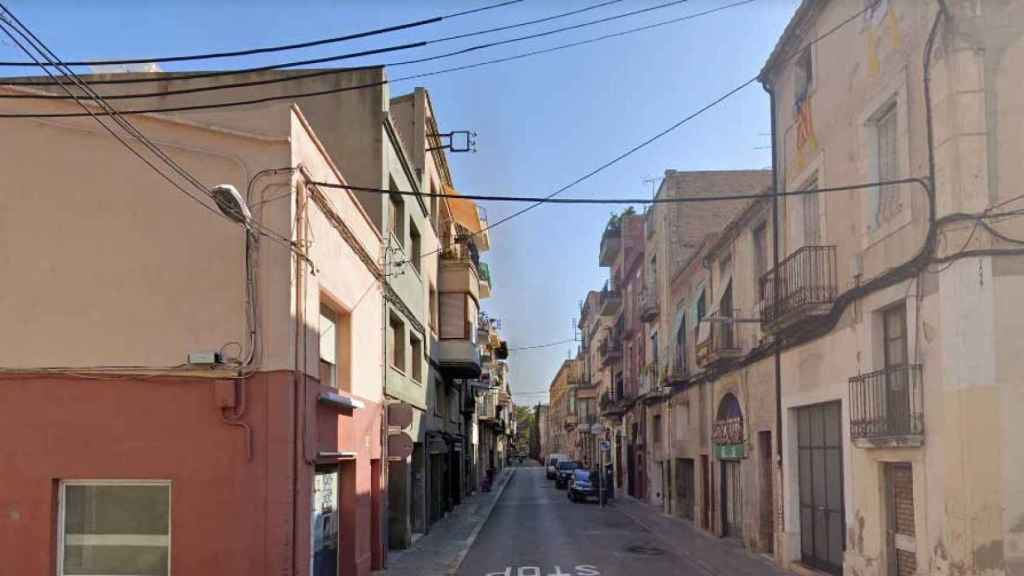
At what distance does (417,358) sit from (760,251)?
892cm

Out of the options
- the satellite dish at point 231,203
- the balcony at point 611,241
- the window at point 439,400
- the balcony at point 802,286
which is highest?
the balcony at point 611,241

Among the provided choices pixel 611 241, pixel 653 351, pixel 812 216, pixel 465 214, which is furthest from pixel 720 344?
pixel 611 241

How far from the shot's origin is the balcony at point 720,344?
2064 centimetres

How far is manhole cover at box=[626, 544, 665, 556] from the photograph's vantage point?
20.0 m

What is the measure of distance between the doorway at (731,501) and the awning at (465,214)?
1117 centimetres

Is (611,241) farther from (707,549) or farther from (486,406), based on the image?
(707,549)

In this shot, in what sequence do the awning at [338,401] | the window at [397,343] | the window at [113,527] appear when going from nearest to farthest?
the window at [113,527]
the awning at [338,401]
the window at [397,343]

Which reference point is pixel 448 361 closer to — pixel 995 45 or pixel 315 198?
pixel 315 198

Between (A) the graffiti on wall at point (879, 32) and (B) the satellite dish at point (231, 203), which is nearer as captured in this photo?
(B) the satellite dish at point (231, 203)

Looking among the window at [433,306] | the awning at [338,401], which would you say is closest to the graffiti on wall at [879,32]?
the awning at [338,401]

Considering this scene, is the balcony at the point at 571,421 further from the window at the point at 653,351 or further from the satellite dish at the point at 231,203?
the satellite dish at the point at 231,203

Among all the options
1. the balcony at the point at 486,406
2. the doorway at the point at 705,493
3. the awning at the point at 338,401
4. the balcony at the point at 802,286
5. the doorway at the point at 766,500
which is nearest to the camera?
the awning at the point at 338,401

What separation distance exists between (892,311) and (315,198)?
25.0 feet

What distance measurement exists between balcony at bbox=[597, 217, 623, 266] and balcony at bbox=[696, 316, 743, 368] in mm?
24831
